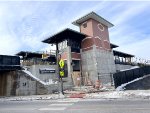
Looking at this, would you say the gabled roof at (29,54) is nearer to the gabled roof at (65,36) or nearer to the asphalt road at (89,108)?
the gabled roof at (65,36)

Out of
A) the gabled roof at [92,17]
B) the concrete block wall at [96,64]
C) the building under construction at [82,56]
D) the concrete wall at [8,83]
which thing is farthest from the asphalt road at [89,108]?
the gabled roof at [92,17]

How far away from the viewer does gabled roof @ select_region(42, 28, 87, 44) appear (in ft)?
128

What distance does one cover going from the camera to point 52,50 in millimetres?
44906

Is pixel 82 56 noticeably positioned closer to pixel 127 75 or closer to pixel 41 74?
pixel 41 74

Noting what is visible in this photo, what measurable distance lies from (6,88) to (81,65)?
659 inches

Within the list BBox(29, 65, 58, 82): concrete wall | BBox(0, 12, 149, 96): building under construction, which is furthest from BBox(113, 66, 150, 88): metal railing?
BBox(29, 65, 58, 82): concrete wall

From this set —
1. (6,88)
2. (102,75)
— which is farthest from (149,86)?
(6,88)

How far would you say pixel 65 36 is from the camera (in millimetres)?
40156

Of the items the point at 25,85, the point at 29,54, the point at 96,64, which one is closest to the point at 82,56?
the point at 96,64

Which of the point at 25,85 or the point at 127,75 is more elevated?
the point at 127,75

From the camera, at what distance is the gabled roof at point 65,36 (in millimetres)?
39125

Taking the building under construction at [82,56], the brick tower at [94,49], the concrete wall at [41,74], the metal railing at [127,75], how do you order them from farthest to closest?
the brick tower at [94,49], the building under construction at [82,56], the concrete wall at [41,74], the metal railing at [127,75]

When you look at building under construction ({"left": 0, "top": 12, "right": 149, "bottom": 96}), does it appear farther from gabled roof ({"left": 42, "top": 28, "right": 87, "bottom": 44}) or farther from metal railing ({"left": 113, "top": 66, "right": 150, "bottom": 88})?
metal railing ({"left": 113, "top": 66, "right": 150, "bottom": 88})

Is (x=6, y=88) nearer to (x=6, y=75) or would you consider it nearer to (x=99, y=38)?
(x=6, y=75)
